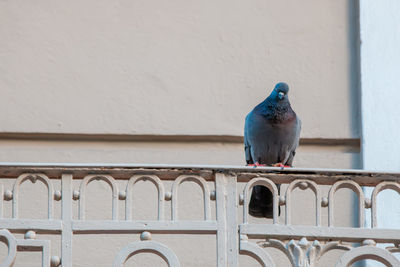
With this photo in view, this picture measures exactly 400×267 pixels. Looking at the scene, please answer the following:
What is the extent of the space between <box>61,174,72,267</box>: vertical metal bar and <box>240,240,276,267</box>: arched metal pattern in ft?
2.40

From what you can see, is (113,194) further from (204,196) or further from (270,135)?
(270,135)

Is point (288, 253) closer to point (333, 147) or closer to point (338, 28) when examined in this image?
point (333, 147)

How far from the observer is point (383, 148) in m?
5.76

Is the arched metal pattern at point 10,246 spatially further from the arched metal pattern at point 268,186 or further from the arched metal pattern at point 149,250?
the arched metal pattern at point 268,186

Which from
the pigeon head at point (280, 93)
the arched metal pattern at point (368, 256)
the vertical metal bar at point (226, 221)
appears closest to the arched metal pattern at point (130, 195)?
the vertical metal bar at point (226, 221)

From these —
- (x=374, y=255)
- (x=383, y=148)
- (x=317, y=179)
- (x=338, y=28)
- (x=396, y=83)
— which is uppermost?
(x=338, y=28)

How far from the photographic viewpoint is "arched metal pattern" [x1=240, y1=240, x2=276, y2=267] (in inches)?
168

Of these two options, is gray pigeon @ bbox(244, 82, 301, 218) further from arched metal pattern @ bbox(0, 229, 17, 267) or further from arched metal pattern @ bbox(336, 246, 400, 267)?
arched metal pattern @ bbox(0, 229, 17, 267)

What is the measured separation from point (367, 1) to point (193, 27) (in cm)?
Answer: 104

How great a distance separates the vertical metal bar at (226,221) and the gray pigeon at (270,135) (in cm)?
132

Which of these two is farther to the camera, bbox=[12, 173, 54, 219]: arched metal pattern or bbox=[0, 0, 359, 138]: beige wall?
bbox=[0, 0, 359, 138]: beige wall

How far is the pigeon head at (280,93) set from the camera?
19.1ft

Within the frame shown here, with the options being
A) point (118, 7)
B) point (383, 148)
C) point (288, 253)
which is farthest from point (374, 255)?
point (118, 7)

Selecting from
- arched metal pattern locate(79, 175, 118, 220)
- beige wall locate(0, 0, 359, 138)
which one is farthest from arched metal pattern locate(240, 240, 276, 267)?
beige wall locate(0, 0, 359, 138)
